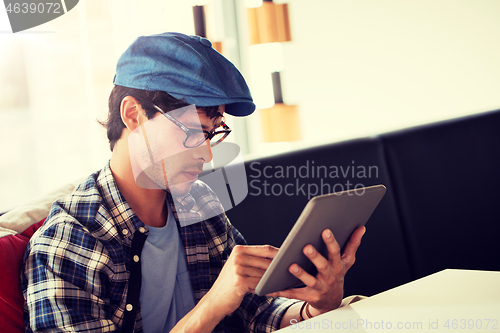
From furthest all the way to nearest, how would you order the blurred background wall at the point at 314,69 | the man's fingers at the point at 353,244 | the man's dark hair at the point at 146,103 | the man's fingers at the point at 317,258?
the blurred background wall at the point at 314,69
the man's dark hair at the point at 146,103
the man's fingers at the point at 353,244
the man's fingers at the point at 317,258

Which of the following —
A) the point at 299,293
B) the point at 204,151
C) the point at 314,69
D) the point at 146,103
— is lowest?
the point at 299,293

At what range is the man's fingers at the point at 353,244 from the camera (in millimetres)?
755

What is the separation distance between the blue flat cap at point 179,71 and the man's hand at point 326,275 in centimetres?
36

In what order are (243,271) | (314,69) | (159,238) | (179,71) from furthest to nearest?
(314,69) → (159,238) → (179,71) → (243,271)

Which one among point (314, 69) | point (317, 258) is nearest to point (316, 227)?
point (317, 258)

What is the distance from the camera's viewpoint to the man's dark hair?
33.7 inches

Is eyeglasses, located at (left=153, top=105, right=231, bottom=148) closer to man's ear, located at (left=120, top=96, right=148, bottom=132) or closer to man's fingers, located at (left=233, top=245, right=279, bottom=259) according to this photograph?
man's ear, located at (left=120, top=96, right=148, bottom=132)

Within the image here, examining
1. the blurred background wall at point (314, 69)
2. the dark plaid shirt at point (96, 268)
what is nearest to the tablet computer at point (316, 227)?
the dark plaid shirt at point (96, 268)

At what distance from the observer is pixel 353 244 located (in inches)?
30.1

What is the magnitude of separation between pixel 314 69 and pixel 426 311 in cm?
196

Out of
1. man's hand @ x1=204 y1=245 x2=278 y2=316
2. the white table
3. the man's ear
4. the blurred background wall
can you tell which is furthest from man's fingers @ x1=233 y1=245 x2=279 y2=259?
the blurred background wall

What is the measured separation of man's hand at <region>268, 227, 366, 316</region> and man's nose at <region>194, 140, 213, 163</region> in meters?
0.33

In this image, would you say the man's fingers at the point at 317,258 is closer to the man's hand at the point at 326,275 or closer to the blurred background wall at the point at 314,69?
the man's hand at the point at 326,275

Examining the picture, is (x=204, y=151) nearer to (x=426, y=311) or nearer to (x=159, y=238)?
(x=159, y=238)
